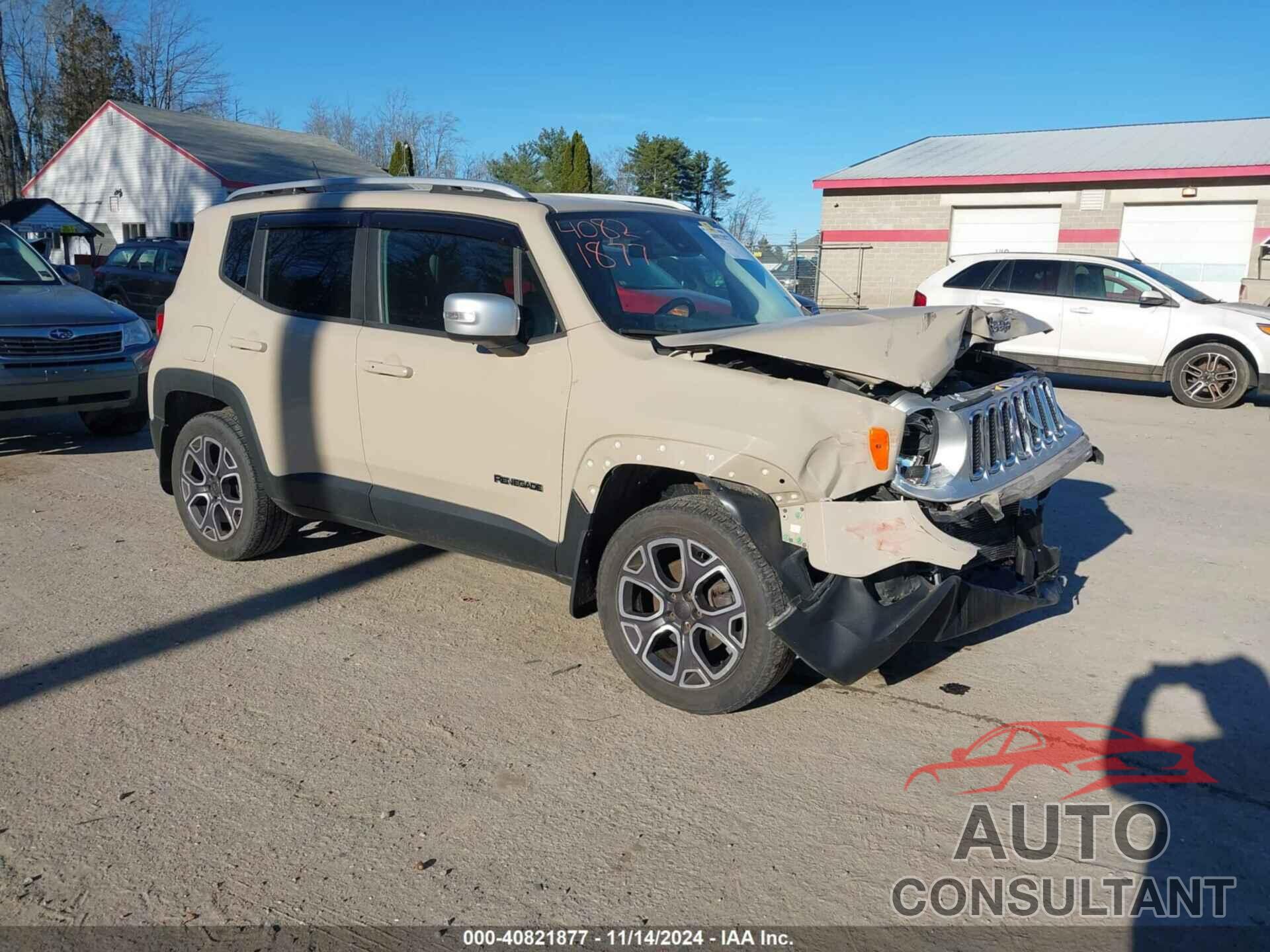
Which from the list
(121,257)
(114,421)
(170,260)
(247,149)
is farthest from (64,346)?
(247,149)

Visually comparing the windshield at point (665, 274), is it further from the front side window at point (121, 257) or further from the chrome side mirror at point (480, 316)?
the front side window at point (121, 257)

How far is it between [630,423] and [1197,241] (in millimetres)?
24792

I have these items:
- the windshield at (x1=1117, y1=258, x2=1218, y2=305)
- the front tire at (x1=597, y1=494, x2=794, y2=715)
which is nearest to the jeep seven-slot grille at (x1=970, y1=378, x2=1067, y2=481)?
the front tire at (x1=597, y1=494, x2=794, y2=715)

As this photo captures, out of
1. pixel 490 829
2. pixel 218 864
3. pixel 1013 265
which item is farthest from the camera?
pixel 1013 265

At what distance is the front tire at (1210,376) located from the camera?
461 inches

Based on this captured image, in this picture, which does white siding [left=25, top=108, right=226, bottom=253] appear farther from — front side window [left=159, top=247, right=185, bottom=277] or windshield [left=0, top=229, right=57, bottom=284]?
windshield [left=0, top=229, right=57, bottom=284]

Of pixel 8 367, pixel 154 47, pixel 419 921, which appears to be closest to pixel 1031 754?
pixel 419 921

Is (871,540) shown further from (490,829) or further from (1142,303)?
(1142,303)

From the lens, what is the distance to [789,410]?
3568 millimetres

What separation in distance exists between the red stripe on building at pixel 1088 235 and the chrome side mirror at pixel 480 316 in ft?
80.5

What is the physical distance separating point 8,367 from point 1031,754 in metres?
7.55

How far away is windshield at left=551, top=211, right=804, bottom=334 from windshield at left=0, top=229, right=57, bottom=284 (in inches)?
256

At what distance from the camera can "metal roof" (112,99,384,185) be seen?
34.6m

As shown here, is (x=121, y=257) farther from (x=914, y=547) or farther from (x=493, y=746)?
(x=914, y=547)
